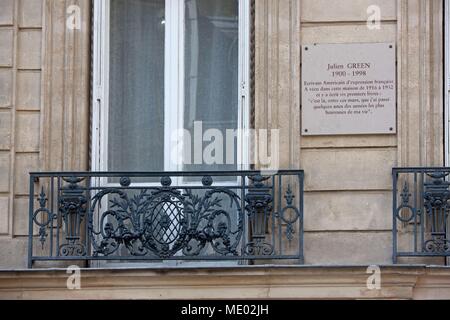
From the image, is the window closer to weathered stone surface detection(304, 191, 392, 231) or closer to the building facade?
the building facade

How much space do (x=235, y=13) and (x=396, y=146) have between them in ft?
6.03

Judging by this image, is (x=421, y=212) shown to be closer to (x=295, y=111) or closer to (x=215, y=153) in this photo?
(x=295, y=111)

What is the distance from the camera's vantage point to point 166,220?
11.1 meters

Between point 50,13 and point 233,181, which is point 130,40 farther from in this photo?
point 233,181

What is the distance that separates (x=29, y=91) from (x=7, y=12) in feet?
2.36

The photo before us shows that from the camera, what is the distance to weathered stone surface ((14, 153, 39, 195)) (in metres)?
11.4

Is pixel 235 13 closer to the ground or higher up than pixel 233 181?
higher up

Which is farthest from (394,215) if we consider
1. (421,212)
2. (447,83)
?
(447,83)

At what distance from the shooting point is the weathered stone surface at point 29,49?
1150cm

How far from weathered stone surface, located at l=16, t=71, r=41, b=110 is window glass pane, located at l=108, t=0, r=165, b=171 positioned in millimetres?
643

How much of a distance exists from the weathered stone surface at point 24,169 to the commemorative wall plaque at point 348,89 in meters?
2.32

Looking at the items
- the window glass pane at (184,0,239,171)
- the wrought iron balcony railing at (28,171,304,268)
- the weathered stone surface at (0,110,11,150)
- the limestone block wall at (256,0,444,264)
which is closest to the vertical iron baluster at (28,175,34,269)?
the wrought iron balcony railing at (28,171,304,268)
